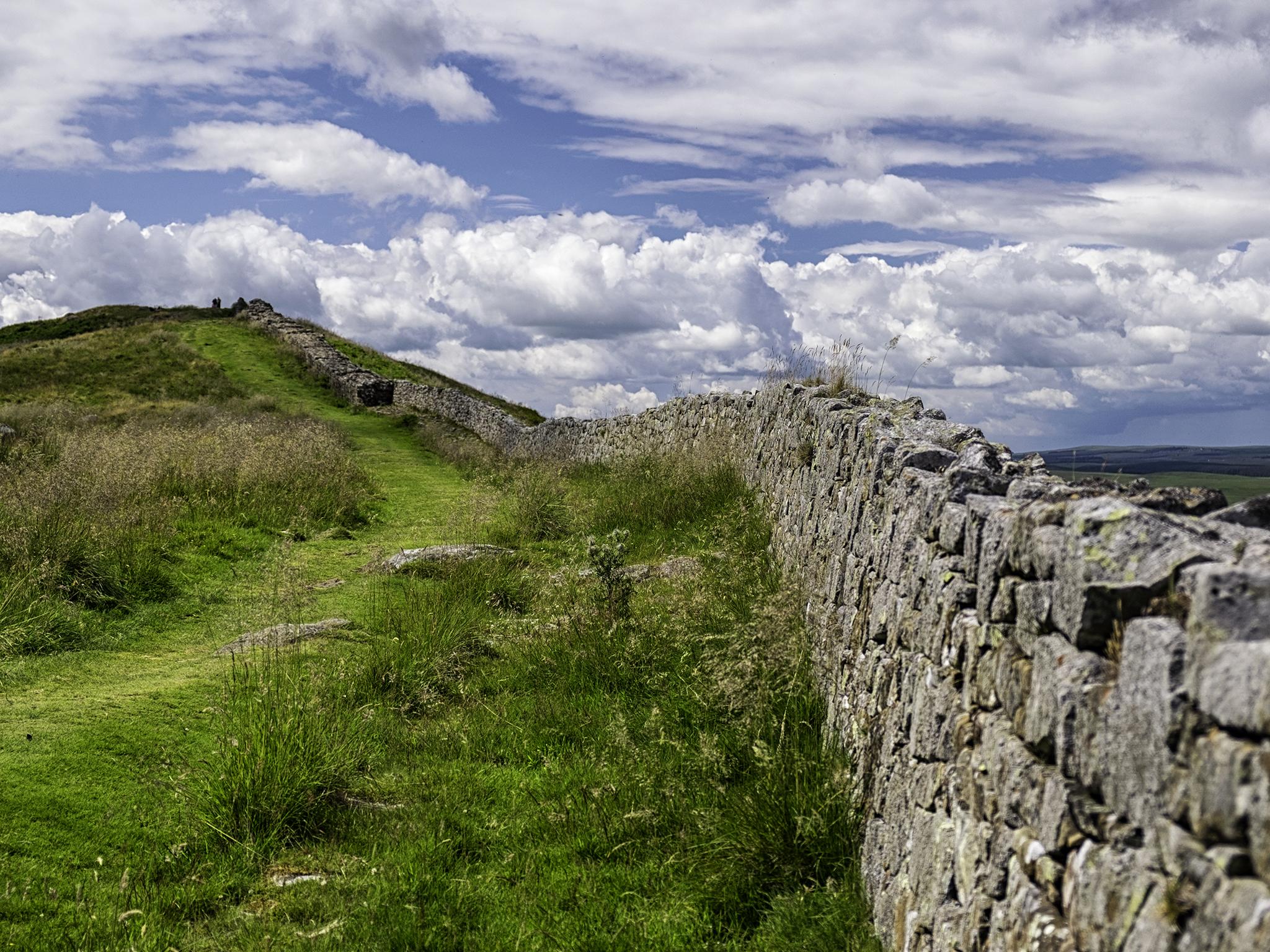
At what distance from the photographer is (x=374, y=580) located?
1034 centimetres

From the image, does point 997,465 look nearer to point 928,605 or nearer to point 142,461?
point 928,605

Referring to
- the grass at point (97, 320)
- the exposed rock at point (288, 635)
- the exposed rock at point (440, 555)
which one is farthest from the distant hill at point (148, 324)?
the exposed rock at point (288, 635)

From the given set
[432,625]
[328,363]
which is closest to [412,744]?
[432,625]

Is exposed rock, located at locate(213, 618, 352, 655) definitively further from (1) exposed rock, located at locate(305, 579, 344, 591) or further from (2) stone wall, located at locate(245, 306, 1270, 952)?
(2) stone wall, located at locate(245, 306, 1270, 952)

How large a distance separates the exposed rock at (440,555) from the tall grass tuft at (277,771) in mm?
4367

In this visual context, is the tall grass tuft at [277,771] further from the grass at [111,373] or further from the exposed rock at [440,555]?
the grass at [111,373]

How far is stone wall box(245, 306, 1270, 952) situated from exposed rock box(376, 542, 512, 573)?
6.19m

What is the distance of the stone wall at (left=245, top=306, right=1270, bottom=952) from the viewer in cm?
192

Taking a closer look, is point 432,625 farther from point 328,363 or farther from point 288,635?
point 328,363

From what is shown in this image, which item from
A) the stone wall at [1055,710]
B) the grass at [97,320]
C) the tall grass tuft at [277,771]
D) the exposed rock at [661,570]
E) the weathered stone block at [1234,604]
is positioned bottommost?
the tall grass tuft at [277,771]

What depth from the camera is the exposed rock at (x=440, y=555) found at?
35.7 feet

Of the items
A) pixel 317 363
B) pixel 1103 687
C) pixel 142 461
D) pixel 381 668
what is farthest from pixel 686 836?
pixel 317 363

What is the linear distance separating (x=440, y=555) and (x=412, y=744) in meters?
4.49

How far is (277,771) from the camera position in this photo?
556cm
